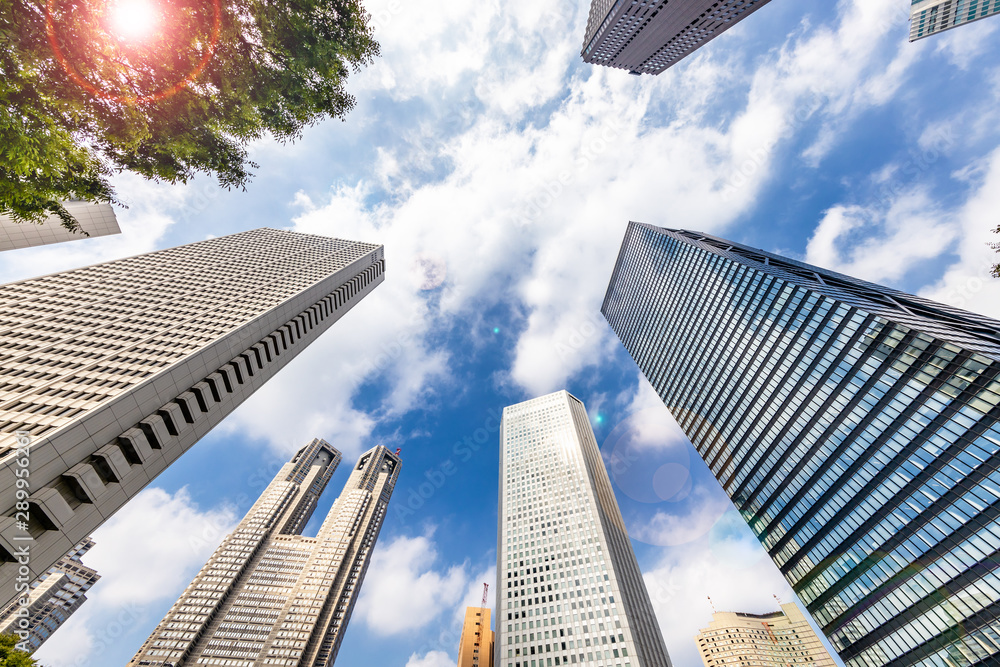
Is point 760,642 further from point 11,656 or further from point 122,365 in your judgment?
point 122,365

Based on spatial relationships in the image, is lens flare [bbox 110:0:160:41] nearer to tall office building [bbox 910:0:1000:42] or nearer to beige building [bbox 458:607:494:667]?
beige building [bbox 458:607:494:667]

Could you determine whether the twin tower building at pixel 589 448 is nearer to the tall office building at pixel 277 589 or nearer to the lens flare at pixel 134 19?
the tall office building at pixel 277 589

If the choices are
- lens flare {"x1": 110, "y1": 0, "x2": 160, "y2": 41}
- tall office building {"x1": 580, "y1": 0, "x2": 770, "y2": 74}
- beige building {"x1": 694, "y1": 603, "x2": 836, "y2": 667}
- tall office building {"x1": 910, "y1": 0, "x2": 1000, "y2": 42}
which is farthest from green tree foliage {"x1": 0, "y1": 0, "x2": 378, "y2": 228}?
beige building {"x1": 694, "y1": 603, "x2": 836, "y2": 667}

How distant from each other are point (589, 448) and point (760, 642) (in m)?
124

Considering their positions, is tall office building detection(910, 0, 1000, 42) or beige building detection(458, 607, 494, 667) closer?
tall office building detection(910, 0, 1000, 42)

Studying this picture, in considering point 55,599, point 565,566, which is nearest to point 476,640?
point 565,566

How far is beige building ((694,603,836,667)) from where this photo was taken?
493 ft

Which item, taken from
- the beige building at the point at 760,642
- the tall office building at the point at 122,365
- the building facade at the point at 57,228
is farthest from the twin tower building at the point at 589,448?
the beige building at the point at 760,642

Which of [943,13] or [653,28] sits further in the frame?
[943,13]

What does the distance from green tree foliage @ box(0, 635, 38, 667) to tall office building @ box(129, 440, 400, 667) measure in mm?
110622

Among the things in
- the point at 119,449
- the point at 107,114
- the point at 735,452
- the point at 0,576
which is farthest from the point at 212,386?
the point at 735,452

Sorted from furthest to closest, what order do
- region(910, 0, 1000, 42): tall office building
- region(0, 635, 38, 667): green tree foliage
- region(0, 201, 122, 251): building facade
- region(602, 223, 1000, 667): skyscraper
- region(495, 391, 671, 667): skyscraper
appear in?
region(910, 0, 1000, 42): tall office building < region(495, 391, 671, 667): skyscraper < region(602, 223, 1000, 667): skyscraper < region(0, 201, 122, 251): building facade < region(0, 635, 38, 667): green tree foliage

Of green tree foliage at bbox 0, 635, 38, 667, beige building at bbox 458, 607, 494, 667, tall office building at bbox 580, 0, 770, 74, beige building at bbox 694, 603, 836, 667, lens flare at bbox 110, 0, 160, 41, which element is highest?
tall office building at bbox 580, 0, 770, 74

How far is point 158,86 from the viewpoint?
11.6 meters
